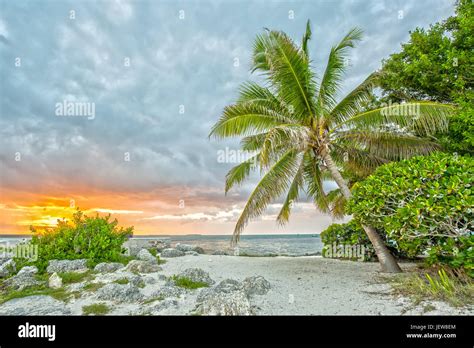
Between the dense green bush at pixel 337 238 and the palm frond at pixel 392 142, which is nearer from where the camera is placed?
the palm frond at pixel 392 142

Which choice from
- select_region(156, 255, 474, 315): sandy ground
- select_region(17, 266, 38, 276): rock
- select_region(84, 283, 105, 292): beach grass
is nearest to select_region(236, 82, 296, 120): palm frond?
select_region(156, 255, 474, 315): sandy ground

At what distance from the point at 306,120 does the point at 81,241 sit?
27.7 ft

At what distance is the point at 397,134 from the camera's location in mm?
7695

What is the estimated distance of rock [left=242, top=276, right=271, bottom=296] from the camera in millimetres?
5439

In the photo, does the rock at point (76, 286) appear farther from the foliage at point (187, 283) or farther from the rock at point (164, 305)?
the rock at point (164, 305)

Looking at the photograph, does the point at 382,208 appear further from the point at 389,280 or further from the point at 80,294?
the point at 80,294

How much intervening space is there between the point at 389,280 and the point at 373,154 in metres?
4.18

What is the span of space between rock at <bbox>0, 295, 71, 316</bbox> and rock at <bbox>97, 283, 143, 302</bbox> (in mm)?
658

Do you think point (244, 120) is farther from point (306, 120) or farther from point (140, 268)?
point (140, 268)

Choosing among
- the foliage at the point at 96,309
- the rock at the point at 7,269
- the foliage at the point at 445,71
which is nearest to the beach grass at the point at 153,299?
the foliage at the point at 96,309

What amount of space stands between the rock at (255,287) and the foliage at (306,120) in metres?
2.11

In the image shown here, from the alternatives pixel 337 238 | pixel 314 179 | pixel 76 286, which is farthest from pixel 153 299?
pixel 337 238

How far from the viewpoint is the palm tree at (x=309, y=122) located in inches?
285
